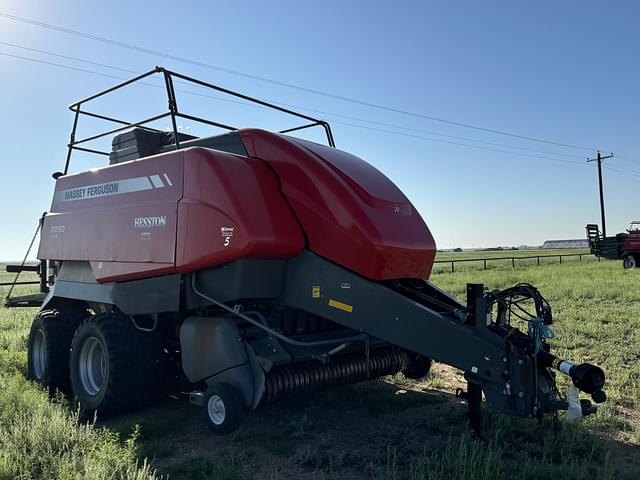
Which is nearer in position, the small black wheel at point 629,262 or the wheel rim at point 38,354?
the wheel rim at point 38,354

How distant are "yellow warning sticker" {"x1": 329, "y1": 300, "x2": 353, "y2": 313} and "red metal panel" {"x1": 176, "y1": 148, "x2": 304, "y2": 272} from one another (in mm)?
548

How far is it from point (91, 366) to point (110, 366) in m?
0.78

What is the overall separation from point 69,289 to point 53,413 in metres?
1.78

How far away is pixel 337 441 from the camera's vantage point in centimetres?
455

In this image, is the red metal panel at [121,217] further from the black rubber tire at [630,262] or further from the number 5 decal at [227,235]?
the black rubber tire at [630,262]

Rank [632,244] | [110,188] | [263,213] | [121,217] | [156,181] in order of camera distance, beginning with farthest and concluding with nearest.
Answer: [632,244], [110,188], [121,217], [156,181], [263,213]

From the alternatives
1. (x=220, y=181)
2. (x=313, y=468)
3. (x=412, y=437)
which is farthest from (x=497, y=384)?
(x=220, y=181)

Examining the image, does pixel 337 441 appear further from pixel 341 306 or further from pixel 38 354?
pixel 38 354

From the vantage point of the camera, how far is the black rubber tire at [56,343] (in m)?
6.10

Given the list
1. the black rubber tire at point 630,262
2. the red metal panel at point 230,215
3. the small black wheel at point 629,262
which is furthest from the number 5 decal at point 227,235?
the small black wheel at point 629,262

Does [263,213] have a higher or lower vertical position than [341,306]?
higher

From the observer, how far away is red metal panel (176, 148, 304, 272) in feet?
14.1

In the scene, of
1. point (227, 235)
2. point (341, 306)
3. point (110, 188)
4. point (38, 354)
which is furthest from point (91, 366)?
point (341, 306)

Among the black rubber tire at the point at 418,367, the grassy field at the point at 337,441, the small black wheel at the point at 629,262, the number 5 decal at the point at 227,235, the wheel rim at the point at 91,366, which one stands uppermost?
the number 5 decal at the point at 227,235
